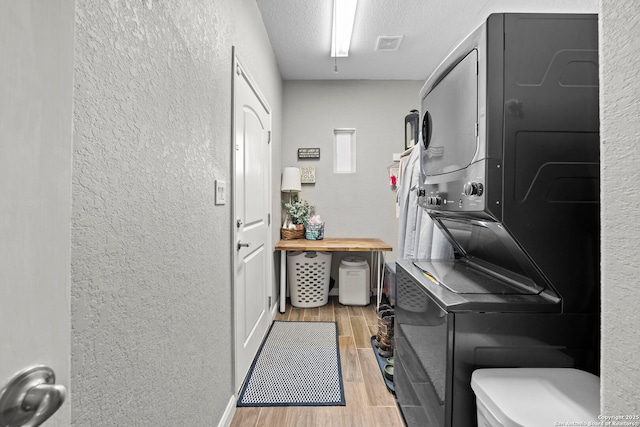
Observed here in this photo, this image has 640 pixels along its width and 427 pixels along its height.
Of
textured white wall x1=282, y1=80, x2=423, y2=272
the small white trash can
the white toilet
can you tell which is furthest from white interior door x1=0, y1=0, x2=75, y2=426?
textured white wall x1=282, y1=80, x2=423, y2=272

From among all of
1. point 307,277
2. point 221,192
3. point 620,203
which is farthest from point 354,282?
point 620,203

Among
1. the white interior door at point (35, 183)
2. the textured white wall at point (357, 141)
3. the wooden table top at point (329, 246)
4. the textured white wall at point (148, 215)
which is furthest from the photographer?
the textured white wall at point (357, 141)

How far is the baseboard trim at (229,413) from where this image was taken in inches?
58.7

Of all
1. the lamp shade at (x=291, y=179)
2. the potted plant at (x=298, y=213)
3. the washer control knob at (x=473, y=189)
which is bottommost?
the potted plant at (x=298, y=213)

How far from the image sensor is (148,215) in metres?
0.87

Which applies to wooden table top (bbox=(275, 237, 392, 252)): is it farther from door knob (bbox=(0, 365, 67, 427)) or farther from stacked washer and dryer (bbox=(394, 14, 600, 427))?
door knob (bbox=(0, 365, 67, 427))

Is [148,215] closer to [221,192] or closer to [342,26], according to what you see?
[221,192]

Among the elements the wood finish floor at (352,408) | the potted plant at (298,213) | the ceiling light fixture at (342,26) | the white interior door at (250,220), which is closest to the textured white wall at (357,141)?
the potted plant at (298,213)

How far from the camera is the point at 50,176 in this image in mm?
341

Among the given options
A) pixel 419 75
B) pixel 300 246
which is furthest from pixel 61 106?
pixel 419 75

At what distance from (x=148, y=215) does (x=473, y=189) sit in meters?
1.05

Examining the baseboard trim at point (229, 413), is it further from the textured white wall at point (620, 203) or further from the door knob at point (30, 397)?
the textured white wall at point (620, 203)

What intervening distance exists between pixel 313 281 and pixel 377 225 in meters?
1.08

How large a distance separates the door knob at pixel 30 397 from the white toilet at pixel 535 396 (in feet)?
3.11
